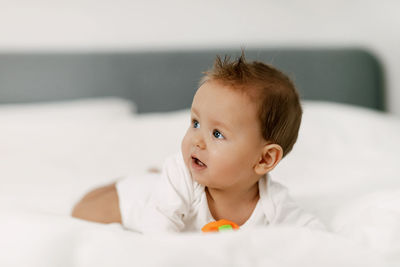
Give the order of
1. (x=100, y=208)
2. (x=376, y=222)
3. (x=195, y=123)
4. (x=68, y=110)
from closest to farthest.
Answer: (x=376, y=222)
(x=195, y=123)
(x=100, y=208)
(x=68, y=110)

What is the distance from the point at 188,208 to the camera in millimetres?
830

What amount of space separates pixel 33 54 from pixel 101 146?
0.68m

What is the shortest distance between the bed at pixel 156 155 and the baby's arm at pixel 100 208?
10cm

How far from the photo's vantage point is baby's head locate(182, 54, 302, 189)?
744mm

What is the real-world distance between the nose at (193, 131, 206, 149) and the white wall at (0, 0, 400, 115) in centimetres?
139

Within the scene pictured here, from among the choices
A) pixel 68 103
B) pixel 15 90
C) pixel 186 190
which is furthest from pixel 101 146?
pixel 186 190

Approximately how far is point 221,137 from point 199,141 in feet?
0.14

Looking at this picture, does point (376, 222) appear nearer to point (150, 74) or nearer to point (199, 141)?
point (199, 141)

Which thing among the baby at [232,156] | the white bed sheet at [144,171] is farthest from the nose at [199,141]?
the white bed sheet at [144,171]

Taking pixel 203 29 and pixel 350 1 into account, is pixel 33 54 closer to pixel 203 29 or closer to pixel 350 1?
pixel 203 29

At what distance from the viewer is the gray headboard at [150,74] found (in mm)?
1859

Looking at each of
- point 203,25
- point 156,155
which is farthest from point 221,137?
point 203,25

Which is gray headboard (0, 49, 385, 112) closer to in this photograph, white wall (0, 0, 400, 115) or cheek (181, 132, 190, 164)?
white wall (0, 0, 400, 115)

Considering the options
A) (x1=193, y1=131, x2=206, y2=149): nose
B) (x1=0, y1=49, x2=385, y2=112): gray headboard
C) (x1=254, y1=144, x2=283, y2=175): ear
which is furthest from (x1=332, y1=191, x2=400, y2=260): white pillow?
(x1=0, y1=49, x2=385, y2=112): gray headboard
